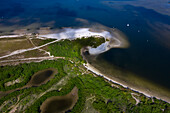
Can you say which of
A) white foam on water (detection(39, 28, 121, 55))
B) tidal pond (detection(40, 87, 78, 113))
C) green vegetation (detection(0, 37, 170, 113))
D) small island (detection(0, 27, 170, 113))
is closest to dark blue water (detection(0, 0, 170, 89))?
white foam on water (detection(39, 28, 121, 55))

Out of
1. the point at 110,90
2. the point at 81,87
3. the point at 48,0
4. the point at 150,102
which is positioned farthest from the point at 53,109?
the point at 48,0

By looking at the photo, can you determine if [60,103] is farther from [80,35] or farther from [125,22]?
[125,22]

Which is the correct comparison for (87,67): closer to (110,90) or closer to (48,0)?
(110,90)

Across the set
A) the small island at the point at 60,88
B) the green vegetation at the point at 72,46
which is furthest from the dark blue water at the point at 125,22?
the small island at the point at 60,88

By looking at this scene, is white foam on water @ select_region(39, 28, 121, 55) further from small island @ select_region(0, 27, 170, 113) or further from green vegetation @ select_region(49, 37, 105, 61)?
small island @ select_region(0, 27, 170, 113)

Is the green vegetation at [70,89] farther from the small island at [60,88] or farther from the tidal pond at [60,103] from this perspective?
the tidal pond at [60,103]
